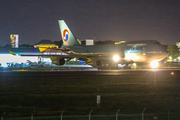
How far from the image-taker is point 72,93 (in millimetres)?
19766

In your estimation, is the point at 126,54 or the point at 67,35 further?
the point at 67,35

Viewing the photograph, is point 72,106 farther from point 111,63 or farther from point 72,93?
point 111,63

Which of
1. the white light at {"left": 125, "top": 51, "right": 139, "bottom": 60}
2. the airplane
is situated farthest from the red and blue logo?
the white light at {"left": 125, "top": 51, "right": 139, "bottom": 60}

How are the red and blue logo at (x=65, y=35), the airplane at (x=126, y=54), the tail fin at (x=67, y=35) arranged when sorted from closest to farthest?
1. the airplane at (x=126, y=54)
2. the tail fin at (x=67, y=35)
3. the red and blue logo at (x=65, y=35)

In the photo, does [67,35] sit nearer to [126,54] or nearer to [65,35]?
[65,35]

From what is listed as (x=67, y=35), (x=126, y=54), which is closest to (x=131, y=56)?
(x=126, y=54)

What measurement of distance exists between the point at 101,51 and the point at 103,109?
39.0 m

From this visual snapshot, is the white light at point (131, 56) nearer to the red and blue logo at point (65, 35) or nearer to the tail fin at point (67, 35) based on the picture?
the tail fin at point (67, 35)

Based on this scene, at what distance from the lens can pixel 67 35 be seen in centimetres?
5994

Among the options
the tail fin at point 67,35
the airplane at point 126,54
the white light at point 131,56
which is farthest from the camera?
the tail fin at point 67,35

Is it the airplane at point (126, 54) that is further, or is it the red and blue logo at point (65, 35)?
the red and blue logo at point (65, 35)

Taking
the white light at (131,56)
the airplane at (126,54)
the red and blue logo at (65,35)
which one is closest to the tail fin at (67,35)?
the red and blue logo at (65,35)

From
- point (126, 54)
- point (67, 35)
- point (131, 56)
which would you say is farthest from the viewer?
point (67, 35)

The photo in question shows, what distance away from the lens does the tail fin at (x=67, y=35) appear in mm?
59531
